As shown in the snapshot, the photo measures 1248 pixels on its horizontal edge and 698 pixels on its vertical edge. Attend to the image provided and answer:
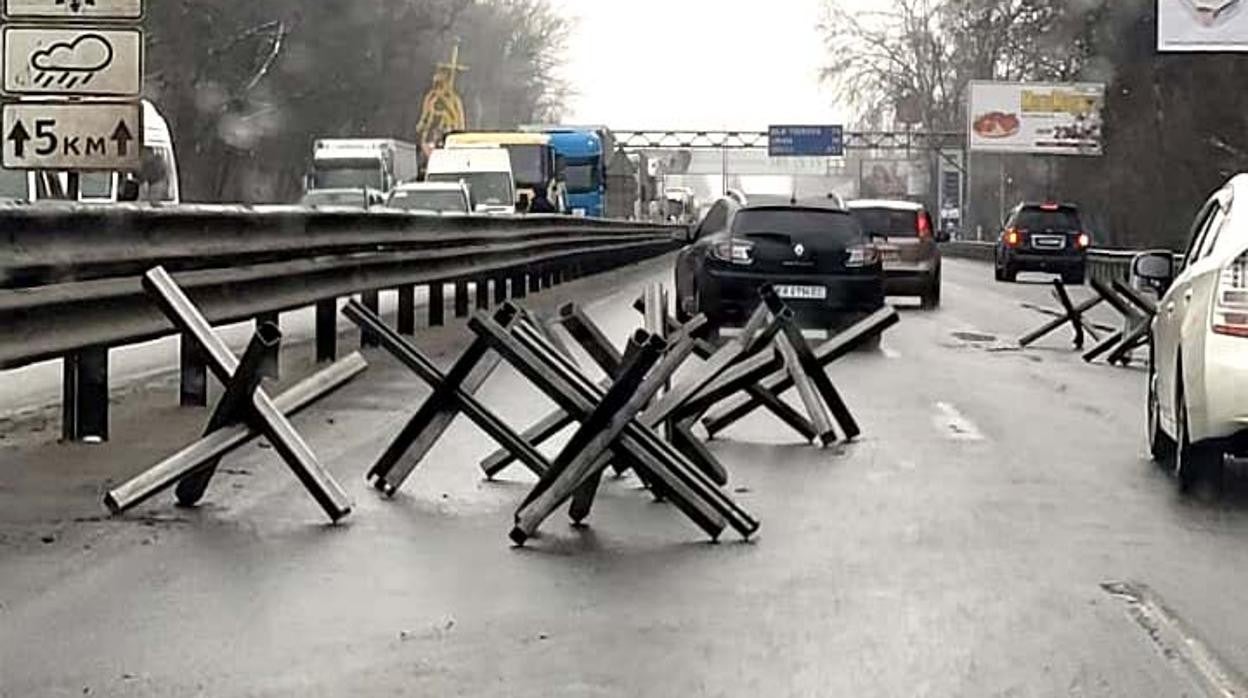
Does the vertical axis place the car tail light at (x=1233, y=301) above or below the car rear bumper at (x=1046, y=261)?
above

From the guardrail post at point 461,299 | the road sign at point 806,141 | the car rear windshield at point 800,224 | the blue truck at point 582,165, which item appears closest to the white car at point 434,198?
the guardrail post at point 461,299

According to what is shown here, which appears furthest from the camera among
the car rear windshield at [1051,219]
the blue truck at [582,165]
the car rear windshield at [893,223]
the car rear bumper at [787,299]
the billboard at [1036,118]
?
the billboard at [1036,118]

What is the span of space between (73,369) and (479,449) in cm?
227

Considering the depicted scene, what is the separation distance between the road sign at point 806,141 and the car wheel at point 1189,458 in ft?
286

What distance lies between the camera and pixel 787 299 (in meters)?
22.2

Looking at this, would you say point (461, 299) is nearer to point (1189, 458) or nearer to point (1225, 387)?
point (1189, 458)

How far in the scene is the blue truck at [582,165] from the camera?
2290 inches

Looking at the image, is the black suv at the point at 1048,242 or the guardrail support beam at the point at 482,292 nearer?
the guardrail support beam at the point at 482,292

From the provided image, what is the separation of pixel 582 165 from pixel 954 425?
147 feet

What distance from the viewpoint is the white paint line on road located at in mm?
6441

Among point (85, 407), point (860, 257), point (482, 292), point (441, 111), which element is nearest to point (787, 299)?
point (860, 257)

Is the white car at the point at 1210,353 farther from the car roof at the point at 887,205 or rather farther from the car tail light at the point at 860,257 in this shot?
the car roof at the point at 887,205

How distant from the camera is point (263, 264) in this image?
14344 mm

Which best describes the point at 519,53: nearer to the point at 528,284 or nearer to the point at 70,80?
the point at 528,284
